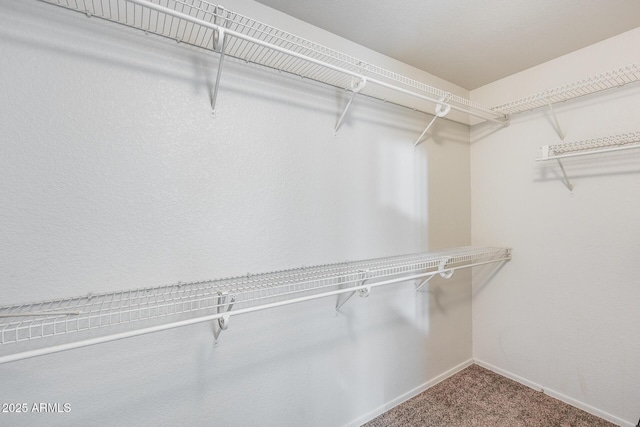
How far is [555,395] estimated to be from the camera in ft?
5.94

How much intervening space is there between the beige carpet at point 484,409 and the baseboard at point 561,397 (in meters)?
0.03

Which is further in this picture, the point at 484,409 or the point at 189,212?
the point at 484,409

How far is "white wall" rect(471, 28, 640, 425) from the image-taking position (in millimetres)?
1548

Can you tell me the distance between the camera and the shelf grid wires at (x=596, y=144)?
1.51 metres

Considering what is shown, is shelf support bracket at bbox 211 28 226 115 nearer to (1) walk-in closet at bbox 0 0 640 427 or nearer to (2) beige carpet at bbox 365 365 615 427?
(1) walk-in closet at bbox 0 0 640 427

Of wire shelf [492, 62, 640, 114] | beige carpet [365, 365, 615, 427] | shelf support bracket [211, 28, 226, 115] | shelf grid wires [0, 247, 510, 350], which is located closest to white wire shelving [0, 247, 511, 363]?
shelf grid wires [0, 247, 510, 350]

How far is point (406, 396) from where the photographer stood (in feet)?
5.95

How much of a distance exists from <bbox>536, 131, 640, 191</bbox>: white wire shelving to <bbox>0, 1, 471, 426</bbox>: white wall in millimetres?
894

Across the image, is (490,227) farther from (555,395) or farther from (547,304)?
(555,395)

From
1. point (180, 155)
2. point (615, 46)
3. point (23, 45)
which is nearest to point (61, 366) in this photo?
point (180, 155)

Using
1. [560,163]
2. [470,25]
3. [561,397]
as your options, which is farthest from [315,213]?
[561,397]

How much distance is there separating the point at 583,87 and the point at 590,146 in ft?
1.14

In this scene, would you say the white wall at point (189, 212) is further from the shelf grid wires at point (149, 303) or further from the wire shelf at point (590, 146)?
the wire shelf at point (590, 146)

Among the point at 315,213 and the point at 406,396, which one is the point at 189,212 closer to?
the point at 315,213
